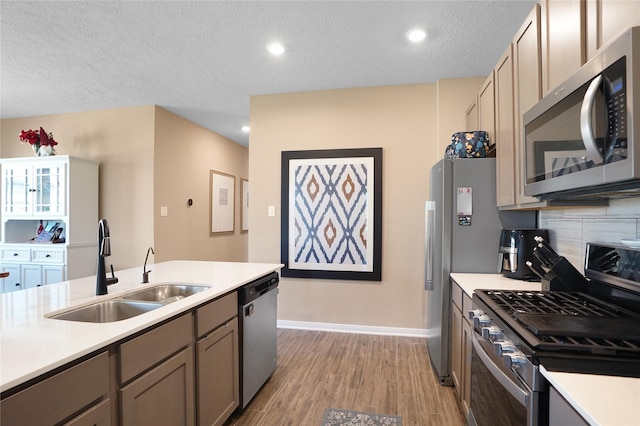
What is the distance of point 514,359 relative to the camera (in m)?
1.06

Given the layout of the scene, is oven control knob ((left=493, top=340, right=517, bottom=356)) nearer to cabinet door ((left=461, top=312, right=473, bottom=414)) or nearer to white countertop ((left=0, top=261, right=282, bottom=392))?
cabinet door ((left=461, top=312, right=473, bottom=414))

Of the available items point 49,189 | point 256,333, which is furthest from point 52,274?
point 256,333

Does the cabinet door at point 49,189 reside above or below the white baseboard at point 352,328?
above

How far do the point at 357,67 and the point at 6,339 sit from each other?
305cm

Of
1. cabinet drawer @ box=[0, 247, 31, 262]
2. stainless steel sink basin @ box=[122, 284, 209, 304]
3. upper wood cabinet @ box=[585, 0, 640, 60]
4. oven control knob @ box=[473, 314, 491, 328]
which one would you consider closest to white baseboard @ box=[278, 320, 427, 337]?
stainless steel sink basin @ box=[122, 284, 209, 304]

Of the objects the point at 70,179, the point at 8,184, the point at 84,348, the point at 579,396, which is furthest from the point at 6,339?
the point at 8,184

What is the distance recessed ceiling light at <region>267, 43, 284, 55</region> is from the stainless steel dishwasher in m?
1.88

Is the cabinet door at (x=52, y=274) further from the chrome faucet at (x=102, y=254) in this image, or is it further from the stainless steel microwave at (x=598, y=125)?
the stainless steel microwave at (x=598, y=125)

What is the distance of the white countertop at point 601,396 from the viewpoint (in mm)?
700

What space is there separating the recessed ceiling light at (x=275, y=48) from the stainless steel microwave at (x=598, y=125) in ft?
6.75

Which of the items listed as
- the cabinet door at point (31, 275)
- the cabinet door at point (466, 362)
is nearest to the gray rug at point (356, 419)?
the cabinet door at point (466, 362)

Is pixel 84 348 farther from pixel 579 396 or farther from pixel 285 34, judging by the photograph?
pixel 285 34

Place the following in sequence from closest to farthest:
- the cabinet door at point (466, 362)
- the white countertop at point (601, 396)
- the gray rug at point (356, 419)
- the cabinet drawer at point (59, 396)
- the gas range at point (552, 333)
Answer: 1. the white countertop at point (601, 396)
2. the cabinet drawer at point (59, 396)
3. the gas range at point (552, 333)
4. the cabinet door at point (466, 362)
5. the gray rug at point (356, 419)

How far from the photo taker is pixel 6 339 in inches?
41.3
